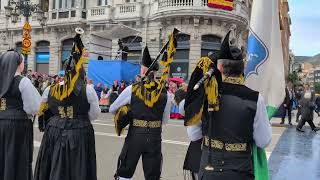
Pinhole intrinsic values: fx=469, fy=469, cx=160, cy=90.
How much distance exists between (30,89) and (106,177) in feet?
8.42

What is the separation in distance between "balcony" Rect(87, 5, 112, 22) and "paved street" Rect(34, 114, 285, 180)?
52.8 feet

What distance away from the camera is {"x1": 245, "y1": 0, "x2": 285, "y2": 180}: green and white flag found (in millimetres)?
4977

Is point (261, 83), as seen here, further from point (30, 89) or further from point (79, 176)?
point (30, 89)

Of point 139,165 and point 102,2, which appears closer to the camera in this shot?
point 139,165

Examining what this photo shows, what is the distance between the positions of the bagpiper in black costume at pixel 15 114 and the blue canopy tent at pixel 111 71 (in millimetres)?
17252

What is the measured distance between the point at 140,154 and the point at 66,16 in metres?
28.5

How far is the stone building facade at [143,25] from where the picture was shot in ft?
90.4

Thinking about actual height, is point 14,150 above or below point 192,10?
below

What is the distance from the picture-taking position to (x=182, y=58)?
28.6 m

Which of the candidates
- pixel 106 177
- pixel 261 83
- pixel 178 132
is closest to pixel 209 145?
pixel 261 83

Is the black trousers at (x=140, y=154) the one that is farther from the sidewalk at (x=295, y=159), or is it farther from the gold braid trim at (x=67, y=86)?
the sidewalk at (x=295, y=159)

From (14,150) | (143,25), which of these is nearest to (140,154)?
(14,150)

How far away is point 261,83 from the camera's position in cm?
496

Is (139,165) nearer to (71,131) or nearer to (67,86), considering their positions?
(71,131)
